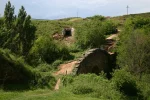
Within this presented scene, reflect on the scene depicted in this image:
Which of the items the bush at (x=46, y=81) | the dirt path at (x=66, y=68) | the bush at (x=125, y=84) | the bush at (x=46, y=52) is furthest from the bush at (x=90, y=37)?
the bush at (x=46, y=81)

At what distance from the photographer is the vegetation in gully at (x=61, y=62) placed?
23.5 meters

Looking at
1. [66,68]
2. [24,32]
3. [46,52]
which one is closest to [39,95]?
[66,68]

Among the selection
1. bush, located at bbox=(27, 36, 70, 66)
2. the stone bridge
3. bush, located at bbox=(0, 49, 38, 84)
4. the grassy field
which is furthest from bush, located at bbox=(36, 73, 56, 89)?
bush, located at bbox=(27, 36, 70, 66)

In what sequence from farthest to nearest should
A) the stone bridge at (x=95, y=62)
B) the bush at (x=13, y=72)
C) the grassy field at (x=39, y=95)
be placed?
the stone bridge at (x=95, y=62)
the bush at (x=13, y=72)
the grassy field at (x=39, y=95)

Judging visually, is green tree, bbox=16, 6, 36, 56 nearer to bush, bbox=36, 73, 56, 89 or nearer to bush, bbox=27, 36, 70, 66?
bush, bbox=27, 36, 70, 66

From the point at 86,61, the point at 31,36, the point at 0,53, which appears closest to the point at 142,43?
the point at 86,61

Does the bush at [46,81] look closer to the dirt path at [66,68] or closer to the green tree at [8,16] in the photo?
the dirt path at [66,68]

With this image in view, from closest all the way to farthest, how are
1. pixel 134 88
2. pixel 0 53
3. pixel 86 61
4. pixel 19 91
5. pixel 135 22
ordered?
1. pixel 19 91
2. pixel 0 53
3. pixel 134 88
4. pixel 86 61
5. pixel 135 22

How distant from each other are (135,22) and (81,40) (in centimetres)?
1013

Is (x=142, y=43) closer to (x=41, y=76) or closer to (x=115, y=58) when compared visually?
(x=115, y=58)

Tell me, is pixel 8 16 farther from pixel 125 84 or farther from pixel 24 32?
pixel 125 84

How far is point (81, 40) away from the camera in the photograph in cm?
4609

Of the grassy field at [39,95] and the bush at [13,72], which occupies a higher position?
the bush at [13,72]

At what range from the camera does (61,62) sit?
120 ft
